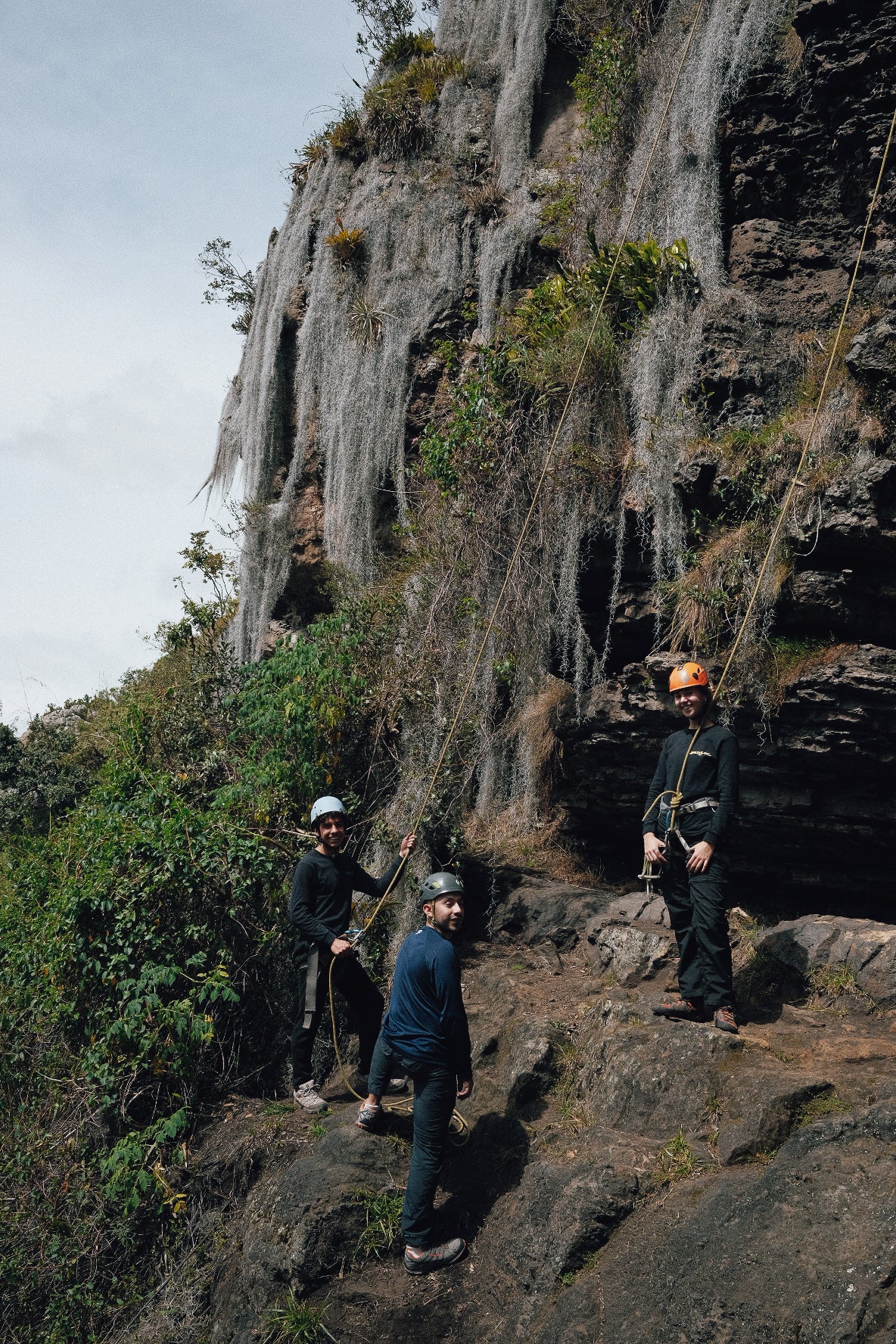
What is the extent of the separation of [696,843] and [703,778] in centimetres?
39

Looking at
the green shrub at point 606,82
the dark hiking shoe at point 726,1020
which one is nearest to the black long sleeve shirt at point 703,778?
the dark hiking shoe at point 726,1020

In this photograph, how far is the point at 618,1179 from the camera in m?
4.88

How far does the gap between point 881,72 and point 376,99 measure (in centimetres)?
818

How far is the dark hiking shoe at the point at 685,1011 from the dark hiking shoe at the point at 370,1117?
1.78 m

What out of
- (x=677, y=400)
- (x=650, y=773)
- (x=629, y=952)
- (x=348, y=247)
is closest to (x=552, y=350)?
(x=677, y=400)

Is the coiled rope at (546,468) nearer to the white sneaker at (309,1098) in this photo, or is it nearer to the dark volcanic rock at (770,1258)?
the white sneaker at (309,1098)

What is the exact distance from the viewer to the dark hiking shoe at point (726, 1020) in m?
5.59

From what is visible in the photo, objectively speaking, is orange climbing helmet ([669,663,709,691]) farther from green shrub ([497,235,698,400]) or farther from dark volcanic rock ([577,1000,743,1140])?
green shrub ([497,235,698,400])

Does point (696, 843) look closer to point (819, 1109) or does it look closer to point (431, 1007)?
point (819, 1109)

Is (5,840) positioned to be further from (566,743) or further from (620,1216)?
(620,1216)

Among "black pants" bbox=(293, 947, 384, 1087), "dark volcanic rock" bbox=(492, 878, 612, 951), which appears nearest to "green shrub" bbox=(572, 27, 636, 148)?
"dark volcanic rock" bbox=(492, 878, 612, 951)

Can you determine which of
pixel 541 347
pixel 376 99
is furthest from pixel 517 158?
pixel 541 347

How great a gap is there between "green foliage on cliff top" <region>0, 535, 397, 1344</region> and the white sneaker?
73 cm

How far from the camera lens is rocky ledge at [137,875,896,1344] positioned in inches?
161
